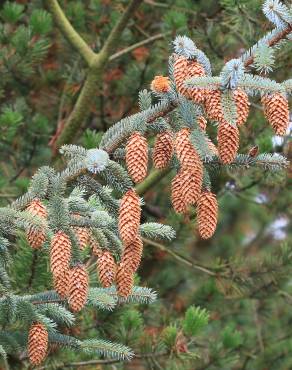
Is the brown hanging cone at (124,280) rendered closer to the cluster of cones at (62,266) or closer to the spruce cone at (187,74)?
the cluster of cones at (62,266)

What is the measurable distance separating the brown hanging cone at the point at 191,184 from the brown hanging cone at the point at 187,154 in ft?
0.04

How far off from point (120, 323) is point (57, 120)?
1.54 metres

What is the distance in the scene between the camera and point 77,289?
2070 millimetres

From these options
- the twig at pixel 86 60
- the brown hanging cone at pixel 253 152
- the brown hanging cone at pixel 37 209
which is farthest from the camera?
the twig at pixel 86 60

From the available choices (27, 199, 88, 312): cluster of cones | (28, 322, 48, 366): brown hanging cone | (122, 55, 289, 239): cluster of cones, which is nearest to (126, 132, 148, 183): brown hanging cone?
(122, 55, 289, 239): cluster of cones

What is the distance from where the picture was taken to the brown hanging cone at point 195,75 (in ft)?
6.41

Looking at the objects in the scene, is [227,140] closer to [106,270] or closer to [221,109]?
[221,109]

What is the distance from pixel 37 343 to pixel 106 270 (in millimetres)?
304

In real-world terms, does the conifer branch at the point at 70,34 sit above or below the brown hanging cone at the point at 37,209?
below

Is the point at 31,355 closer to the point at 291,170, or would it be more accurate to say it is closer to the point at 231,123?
the point at 231,123

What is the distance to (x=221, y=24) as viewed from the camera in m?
4.05

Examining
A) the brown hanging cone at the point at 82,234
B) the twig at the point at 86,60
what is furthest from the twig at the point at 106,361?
the twig at the point at 86,60

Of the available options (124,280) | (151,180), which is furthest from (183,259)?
(124,280)

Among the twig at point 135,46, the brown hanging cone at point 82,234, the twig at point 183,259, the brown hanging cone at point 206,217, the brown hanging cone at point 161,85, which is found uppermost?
the brown hanging cone at point 161,85
